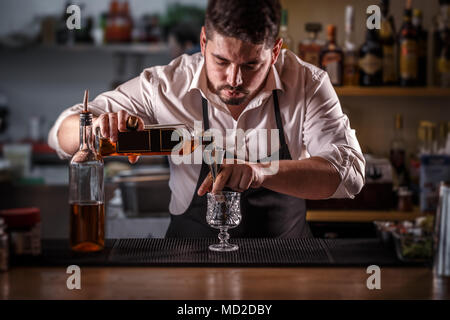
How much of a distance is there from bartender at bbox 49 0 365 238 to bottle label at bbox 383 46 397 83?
733 mm

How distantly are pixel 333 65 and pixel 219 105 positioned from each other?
0.76 metres

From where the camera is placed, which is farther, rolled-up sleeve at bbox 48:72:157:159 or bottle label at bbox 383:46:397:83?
bottle label at bbox 383:46:397:83

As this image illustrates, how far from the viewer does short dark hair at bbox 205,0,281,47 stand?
55.4 inches

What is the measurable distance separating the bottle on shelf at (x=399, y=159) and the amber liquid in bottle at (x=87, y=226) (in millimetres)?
1447

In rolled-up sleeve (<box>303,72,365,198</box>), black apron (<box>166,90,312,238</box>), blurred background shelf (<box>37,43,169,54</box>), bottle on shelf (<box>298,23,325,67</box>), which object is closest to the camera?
rolled-up sleeve (<box>303,72,365,198</box>)

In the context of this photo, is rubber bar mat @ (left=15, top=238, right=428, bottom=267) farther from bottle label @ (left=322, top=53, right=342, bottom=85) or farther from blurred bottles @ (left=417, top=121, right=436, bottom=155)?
blurred bottles @ (left=417, top=121, right=436, bottom=155)

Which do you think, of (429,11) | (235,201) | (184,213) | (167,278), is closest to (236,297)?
(167,278)

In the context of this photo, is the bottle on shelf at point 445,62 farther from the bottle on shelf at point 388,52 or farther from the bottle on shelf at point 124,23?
the bottle on shelf at point 124,23

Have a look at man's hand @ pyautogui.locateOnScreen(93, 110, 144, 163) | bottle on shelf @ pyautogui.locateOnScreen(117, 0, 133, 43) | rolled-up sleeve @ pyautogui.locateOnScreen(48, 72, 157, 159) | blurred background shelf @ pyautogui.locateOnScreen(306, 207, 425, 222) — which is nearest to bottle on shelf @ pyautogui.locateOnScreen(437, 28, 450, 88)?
blurred background shelf @ pyautogui.locateOnScreen(306, 207, 425, 222)

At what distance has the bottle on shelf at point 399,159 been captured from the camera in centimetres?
242

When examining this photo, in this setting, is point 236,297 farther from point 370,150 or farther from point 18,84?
point 18,84

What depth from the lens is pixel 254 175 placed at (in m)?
1.32

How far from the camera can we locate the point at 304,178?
56.7 inches

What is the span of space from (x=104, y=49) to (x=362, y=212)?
2.36m
